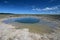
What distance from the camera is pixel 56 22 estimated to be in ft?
11.9

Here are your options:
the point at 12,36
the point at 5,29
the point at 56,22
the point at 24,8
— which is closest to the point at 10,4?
the point at 24,8

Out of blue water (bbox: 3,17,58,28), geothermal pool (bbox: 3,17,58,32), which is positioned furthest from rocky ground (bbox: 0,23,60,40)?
blue water (bbox: 3,17,58,28)

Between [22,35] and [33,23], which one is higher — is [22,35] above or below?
below

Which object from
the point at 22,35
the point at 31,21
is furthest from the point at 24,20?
the point at 22,35

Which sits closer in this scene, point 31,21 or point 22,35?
point 22,35

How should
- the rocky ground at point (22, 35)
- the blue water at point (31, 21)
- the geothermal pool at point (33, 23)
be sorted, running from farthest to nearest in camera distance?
the blue water at point (31, 21), the geothermal pool at point (33, 23), the rocky ground at point (22, 35)

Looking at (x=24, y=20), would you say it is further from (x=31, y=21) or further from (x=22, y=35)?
(x=22, y=35)

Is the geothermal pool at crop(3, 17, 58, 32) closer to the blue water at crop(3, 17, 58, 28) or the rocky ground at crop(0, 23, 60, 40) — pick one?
the blue water at crop(3, 17, 58, 28)

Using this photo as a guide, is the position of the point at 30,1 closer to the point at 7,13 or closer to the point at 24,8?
the point at 24,8

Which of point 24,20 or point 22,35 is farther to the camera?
point 24,20

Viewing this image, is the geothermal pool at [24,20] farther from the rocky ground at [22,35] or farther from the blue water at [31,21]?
the rocky ground at [22,35]

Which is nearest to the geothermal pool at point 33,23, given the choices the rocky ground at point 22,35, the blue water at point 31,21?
the blue water at point 31,21

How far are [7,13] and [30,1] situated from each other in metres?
0.86

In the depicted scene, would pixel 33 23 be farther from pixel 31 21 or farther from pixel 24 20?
pixel 24 20
